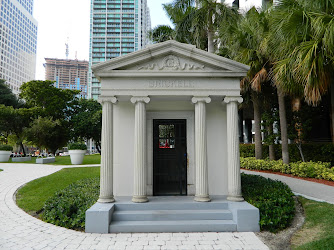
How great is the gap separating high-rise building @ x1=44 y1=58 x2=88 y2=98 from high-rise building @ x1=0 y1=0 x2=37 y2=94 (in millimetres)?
44148

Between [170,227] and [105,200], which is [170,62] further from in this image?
[170,227]

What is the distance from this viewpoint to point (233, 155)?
22.3 feet

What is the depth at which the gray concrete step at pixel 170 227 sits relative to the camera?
19.0 feet

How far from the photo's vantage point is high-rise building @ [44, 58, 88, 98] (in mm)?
180375

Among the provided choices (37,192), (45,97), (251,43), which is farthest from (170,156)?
(45,97)

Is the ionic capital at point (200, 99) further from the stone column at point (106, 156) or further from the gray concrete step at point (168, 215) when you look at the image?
the gray concrete step at point (168, 215)

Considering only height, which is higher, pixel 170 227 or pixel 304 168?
pixel 304 168

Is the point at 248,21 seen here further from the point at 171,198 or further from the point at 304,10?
the point at 171,198

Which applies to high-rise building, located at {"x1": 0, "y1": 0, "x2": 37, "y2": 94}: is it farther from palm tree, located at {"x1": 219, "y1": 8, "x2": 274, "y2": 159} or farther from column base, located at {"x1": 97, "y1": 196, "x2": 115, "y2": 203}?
column base, located at {"x1": 97, "y1": 196, "x2": 115, "y2": 203}

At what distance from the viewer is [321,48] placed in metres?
7.90

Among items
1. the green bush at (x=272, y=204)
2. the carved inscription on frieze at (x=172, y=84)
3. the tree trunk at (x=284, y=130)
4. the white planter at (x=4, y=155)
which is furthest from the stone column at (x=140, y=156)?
the white planter at (x=4, y=155)

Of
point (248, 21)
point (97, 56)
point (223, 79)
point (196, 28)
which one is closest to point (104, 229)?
point (223, 79)

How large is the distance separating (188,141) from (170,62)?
2.73 metres

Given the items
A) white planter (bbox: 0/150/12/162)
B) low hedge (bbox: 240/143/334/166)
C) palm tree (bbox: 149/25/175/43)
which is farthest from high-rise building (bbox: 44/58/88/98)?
low hedge (bbox: 240/143/334/166)
